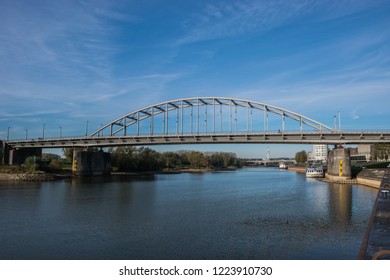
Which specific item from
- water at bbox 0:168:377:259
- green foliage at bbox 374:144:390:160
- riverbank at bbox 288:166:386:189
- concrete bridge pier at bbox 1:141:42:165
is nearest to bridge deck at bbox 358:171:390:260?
water at bbox 0:168:377:259

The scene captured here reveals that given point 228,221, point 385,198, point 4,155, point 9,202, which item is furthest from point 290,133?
point 4,155

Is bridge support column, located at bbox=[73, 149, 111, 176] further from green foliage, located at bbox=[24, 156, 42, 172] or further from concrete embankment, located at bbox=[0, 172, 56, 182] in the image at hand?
concrete embankment, located at bbox=[0, 172, 56, 182]

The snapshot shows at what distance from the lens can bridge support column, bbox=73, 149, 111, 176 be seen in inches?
2680

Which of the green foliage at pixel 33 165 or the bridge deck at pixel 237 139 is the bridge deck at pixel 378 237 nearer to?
the bridge deck at pixel 237 139

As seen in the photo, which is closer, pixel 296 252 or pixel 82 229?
pixel 296 252

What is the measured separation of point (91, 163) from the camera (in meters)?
70.1

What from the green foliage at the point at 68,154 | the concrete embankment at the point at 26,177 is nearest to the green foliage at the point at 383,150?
the green foliage at the point at 68,154

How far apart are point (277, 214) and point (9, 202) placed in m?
22.1

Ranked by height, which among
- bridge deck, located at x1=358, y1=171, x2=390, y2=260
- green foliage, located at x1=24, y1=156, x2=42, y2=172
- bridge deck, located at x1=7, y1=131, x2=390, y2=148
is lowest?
bridge deck, located at x1=358, y1=171, x2=390, y2=260

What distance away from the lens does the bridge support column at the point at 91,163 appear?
68.1 m

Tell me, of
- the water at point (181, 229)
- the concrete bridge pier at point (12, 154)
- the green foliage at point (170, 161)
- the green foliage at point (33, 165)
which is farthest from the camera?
the green foliage at point (170, 161)
